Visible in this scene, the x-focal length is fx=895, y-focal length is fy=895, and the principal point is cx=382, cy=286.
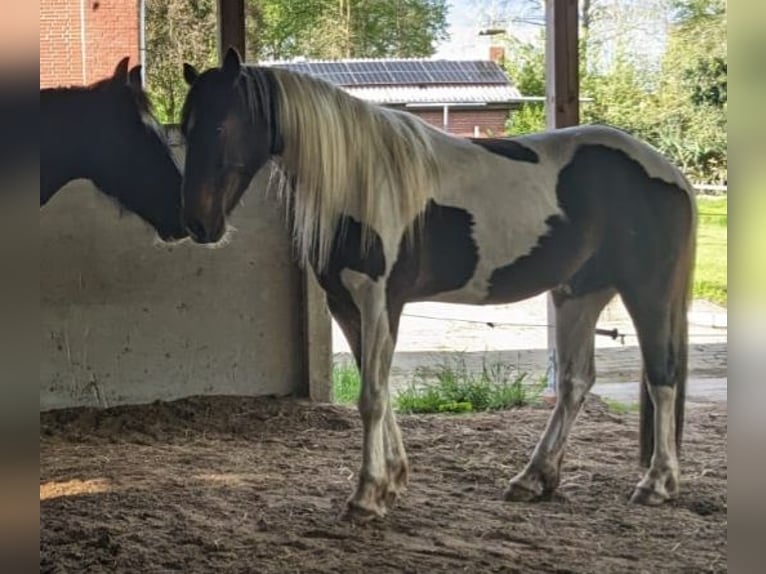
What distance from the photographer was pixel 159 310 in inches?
175

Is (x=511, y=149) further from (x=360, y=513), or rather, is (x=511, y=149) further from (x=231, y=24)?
(x=231, y=24)

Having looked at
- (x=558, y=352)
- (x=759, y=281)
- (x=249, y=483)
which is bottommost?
(x=249, y=483)

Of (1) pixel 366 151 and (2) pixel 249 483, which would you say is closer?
(1) pixel 366 151

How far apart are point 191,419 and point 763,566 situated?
3.69 metres

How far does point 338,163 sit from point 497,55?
3.08m

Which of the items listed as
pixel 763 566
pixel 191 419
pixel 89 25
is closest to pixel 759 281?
pixel 763 566

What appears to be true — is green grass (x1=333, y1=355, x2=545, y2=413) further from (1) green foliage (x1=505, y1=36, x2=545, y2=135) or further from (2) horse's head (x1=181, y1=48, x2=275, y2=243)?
(2) horse's head (x1=181, y1=48, x2=275, y2=243)

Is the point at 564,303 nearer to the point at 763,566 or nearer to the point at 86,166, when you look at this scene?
the point at 86,166

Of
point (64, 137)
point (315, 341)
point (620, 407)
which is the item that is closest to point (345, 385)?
point (315, 341)

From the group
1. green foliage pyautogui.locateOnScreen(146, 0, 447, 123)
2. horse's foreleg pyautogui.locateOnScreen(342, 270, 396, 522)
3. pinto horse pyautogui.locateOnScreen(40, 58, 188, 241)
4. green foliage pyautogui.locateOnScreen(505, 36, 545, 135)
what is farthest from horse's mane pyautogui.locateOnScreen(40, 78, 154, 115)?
green foliage pyautogui.locateOnScreen(505, 36, 545, 135)

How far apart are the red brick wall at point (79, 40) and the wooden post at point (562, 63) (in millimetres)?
2698

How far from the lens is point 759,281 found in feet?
2.74

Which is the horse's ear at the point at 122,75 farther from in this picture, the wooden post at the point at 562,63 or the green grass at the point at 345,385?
the wooden post at the point at 562,63

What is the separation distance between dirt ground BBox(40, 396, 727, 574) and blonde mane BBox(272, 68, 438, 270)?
2.87 feet
